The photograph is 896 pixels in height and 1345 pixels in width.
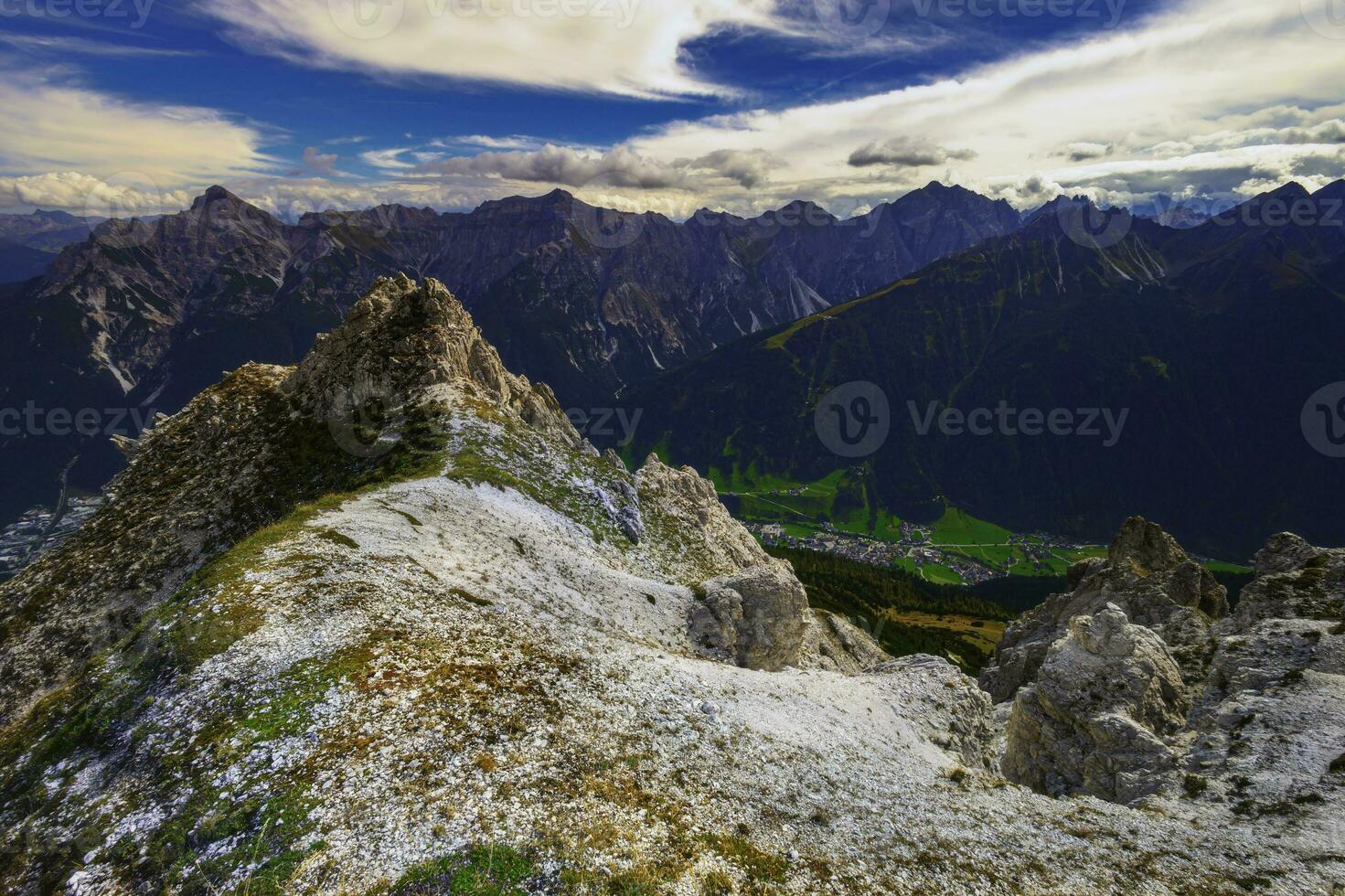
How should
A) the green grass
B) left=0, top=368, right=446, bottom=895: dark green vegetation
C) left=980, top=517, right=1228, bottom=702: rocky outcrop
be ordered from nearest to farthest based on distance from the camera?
the green grass → left=0, top=368, right=446, bottom=895: dark green vegetation → left=980, top=517, right=1228, bottom=702: rocky outcrop

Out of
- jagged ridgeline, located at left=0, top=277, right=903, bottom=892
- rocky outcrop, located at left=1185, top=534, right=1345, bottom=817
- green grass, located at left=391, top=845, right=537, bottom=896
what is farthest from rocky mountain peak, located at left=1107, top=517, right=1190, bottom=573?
green grass, located at left=391, top=845, right=537, bottom=896

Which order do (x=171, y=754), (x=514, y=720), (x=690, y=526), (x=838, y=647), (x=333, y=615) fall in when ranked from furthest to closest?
(x=838, y=647) → (x=690, y=526) → (x=333, y=615) → (x=514, y=720) → (x=171, y=754)

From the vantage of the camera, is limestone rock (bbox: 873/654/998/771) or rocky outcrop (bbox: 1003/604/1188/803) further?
limestone rock (bbox: 873/654/998/771)

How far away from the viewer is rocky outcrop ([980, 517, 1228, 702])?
6431 centimetres

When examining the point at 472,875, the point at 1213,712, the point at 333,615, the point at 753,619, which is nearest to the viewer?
the point at 472,875

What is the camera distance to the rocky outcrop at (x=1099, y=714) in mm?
42188

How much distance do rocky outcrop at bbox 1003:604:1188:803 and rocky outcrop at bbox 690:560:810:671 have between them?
21113 mm

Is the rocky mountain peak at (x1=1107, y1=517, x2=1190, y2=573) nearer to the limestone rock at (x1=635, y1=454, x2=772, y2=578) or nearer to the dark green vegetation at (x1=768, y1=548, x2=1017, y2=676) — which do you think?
the limestone rock at (x1=635, y1=454, x2=772, y2=578)

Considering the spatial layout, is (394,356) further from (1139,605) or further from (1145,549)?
(1145,549)

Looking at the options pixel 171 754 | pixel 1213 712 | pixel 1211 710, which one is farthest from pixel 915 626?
pixel 171 754

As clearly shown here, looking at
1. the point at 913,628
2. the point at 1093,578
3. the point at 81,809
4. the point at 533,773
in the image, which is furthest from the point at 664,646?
the point at 913,628

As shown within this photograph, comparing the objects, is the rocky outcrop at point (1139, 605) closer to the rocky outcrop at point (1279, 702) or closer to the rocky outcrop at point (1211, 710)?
the rocky outcrop at point (1211, 710)

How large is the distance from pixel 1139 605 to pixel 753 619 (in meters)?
49.0

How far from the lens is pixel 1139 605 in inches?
2761
